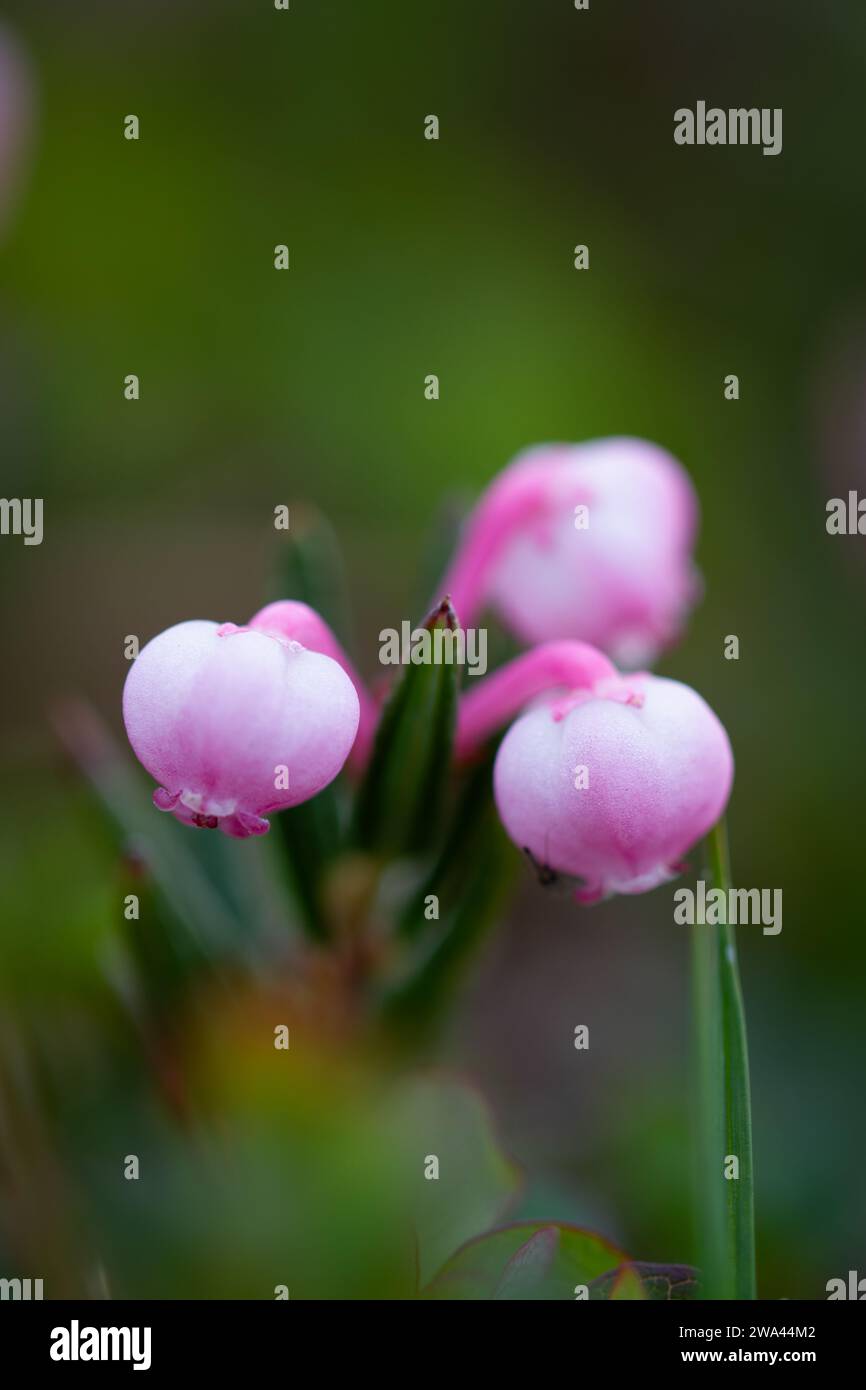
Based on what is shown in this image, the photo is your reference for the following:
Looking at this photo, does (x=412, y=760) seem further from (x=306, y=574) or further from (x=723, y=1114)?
(x=723, y=1114)

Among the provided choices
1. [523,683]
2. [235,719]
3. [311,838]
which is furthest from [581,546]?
[235,719]

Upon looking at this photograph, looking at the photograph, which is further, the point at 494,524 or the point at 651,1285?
the point at 494,524

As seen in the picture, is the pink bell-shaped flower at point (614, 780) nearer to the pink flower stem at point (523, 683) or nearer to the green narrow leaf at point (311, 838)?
the pink flower stem at point (523, 683)

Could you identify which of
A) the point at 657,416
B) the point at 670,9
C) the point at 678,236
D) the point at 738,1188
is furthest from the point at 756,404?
the point at 738,1188

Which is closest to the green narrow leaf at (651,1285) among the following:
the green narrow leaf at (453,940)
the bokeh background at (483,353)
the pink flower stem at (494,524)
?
the green narrow leaf at (453,940)

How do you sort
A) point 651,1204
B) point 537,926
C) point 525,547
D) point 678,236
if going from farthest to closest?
point 678,236 < point 537,926 < point 651,1204 < point 525,547

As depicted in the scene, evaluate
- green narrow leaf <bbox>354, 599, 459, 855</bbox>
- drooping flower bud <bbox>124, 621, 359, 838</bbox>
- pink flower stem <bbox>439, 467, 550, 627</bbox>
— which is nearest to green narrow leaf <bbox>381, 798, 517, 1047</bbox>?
green narrow leaf <bbox>354, 599, 459, 855</bbox>
